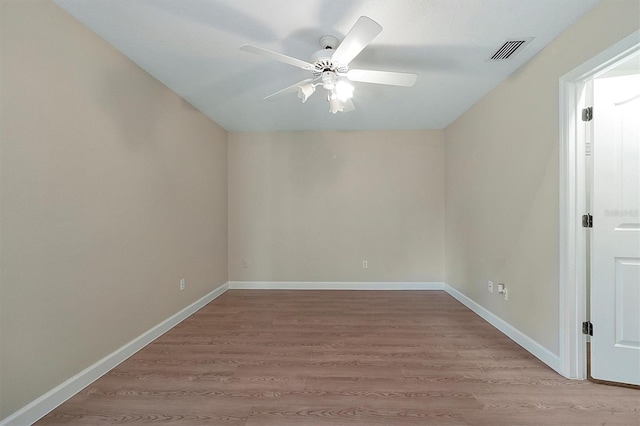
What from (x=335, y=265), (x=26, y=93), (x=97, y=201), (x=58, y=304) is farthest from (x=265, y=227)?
(x=26, y=93)

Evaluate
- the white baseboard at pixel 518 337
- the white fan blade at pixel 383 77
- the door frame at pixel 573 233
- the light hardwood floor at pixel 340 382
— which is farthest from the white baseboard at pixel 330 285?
the white fan blade at pixel 383 77

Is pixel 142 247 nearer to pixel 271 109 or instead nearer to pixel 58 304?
pixel 58 304

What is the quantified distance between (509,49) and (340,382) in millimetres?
2808

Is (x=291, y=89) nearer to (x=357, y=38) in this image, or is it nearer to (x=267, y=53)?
(x=267, y=53)

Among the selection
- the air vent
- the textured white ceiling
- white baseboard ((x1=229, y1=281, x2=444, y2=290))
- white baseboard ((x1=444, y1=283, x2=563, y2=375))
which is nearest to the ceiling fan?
the textured white ceiling

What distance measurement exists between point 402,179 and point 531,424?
3278 mm

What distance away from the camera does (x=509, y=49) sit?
218 cm

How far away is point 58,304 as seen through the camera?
1730 millimetres

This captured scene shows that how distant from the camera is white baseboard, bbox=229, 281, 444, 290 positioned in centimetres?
432

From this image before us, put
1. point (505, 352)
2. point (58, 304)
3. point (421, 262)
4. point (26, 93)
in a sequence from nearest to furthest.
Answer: point (26, 93)
point (58, 304)
point (505, 352)
point (421, 262)

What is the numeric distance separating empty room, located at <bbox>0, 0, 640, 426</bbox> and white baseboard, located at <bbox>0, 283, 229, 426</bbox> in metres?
0.01

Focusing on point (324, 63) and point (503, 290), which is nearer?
point (324, 63)

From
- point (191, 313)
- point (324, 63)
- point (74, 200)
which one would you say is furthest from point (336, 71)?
point (191, 313)

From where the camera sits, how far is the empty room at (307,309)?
63.5 inches
